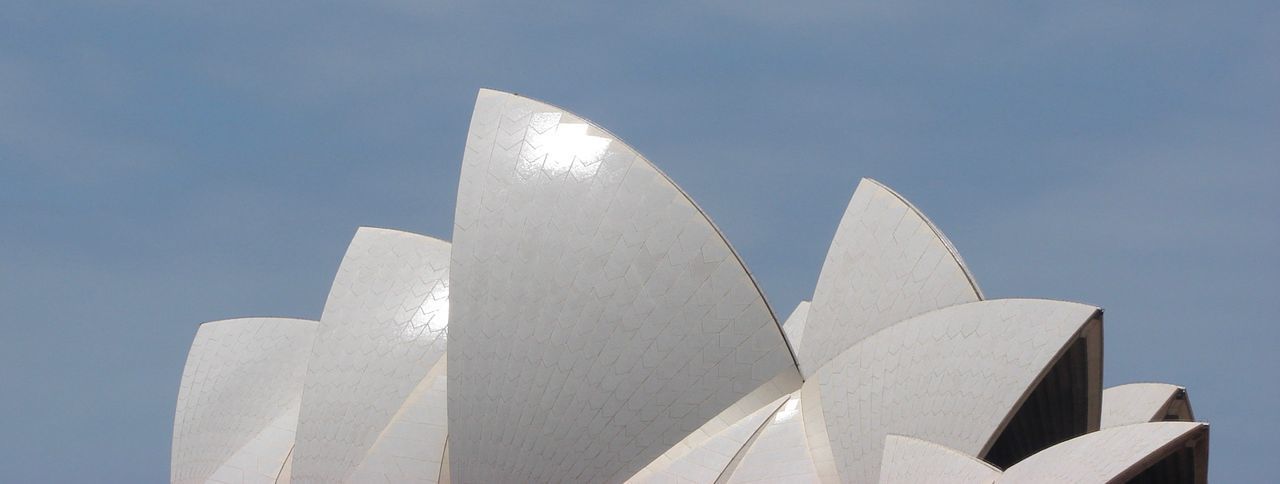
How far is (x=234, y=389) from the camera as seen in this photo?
3519cm

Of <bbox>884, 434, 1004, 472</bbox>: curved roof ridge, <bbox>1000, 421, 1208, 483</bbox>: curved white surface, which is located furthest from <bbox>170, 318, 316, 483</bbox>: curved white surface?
<bbox>1000, 421, 1208, 483</bbox>: curved white surface

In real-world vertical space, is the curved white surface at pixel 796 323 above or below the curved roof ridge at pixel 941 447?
above

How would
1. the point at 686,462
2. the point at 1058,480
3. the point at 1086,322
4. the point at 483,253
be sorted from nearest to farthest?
the point at 1058,480, the point at 1086,322, the point at 686,462, the point at 483,253

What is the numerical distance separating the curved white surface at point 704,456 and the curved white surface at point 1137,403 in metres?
9.02

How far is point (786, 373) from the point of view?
998 inches

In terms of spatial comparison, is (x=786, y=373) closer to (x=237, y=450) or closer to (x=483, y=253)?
(x=483, y=253)

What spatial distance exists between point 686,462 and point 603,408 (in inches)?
69.2

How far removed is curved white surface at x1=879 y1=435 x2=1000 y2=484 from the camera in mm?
20609

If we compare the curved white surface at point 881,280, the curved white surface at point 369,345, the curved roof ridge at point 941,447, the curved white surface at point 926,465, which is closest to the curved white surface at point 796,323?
the curved white surface at point 881,280

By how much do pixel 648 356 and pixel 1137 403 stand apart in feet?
37.7

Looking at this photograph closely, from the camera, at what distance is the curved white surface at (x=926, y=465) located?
2061cm

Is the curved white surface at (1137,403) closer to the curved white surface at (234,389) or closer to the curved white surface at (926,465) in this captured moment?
the curved white surface at (926,465)

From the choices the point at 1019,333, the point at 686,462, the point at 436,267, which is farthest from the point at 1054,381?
the point at 436,267

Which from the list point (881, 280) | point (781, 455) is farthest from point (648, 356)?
point (881, 280)
